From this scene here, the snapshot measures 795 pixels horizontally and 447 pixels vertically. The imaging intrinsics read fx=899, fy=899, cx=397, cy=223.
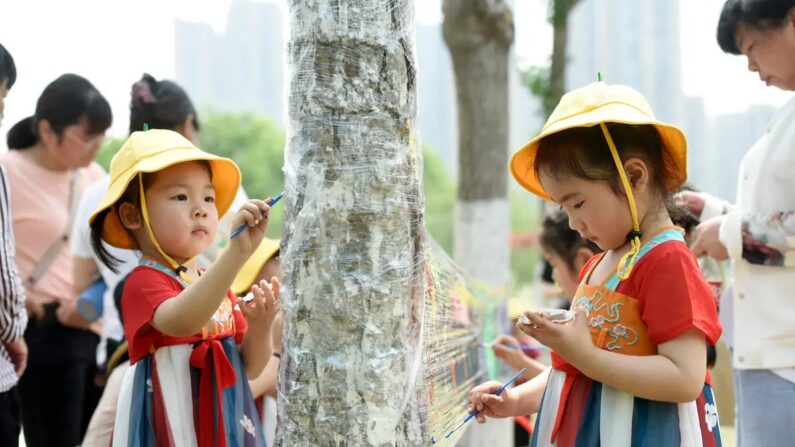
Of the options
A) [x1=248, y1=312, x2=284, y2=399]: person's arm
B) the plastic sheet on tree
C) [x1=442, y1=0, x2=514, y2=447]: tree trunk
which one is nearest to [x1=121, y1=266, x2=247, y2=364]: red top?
[x1=248, y1=312, x2=284, y2=399]: person's arm

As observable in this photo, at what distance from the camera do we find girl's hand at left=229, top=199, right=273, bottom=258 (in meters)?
2.36

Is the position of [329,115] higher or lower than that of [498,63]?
lower

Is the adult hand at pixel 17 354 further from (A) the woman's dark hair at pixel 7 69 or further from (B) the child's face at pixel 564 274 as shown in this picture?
Result: (B) the child's face at pixel 564 274

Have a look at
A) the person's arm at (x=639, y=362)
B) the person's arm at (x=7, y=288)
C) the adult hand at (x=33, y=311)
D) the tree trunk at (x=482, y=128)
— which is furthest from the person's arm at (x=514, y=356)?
the tree trunk at (x=482, y=128)

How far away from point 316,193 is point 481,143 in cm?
547

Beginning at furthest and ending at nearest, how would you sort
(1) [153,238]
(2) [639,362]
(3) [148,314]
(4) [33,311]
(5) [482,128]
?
(5) [482,128] < (4) [33,311] < (1) [153,238] < (3) [148,314] < (2) [639,362]

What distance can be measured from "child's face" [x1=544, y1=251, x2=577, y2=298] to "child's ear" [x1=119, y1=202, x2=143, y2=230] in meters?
1.79

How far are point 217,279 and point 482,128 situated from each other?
533cm

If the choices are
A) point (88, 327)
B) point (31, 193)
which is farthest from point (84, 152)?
point (88, 327)

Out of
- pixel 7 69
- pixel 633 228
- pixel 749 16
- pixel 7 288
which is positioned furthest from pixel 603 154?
pixel 7 69

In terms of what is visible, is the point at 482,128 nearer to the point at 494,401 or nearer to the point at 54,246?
the point at 54,246

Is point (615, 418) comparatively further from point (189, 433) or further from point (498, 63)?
point (498, 63)

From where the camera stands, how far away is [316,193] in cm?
213

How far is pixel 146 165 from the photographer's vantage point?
263 centimetres
